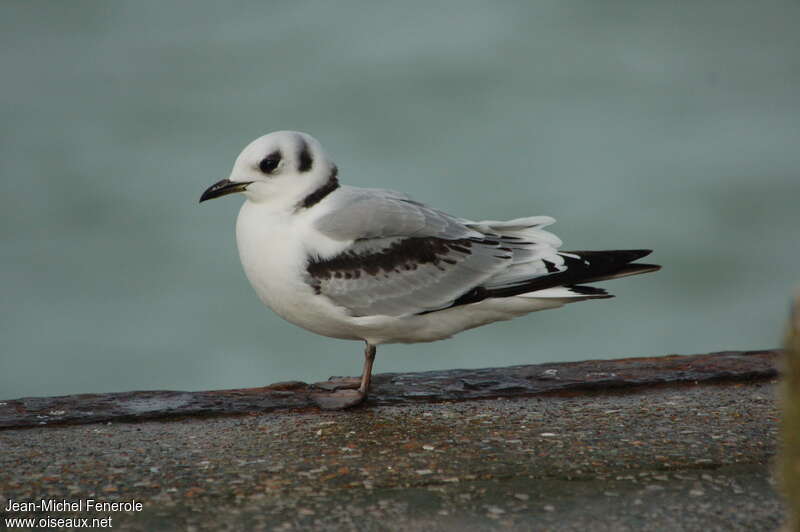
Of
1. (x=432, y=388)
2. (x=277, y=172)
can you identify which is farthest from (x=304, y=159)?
(x=432, y=388)

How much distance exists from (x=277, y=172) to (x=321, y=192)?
221 millimetres

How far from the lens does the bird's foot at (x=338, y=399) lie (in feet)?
14.1

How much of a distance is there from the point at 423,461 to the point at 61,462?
4.13 feet

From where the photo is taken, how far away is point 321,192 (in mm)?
4676

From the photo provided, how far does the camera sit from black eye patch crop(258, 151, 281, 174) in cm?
462

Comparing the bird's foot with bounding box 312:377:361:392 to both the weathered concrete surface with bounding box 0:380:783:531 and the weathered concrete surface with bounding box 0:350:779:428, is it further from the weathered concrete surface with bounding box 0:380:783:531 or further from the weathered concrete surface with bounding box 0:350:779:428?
the weathered concrete surface with bounding box 0:380:783:531

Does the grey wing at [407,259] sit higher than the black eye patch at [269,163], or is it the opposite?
the black eye patch at [269,163]

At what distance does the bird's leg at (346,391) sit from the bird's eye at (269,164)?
92 cm

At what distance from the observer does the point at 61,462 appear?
3529 mm

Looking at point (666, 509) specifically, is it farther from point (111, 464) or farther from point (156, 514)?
point (111, 464)

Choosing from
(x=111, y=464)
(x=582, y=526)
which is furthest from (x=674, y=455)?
(x=111, y=464)

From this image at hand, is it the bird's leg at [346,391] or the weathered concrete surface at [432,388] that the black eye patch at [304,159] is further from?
the weathered concrete surface at [432,388]

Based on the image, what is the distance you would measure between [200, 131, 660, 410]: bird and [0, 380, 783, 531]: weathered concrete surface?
1.53 feet

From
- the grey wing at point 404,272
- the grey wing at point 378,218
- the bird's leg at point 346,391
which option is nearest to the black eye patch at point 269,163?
the grey wing at point 378,218
